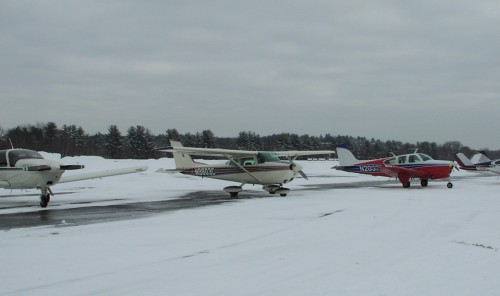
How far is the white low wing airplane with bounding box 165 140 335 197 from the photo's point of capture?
1714 centimetres

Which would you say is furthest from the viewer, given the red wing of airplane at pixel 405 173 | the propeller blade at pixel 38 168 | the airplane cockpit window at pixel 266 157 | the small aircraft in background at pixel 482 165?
the small aircraft in background at pixel 482 165

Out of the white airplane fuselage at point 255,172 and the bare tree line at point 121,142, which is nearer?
the white airplane fuselage at point 255,172

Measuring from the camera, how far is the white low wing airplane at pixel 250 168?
17.1 metres

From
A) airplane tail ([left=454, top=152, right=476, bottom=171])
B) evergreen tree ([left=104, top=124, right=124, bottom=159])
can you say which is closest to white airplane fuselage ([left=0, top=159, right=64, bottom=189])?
airplane tail ([left=454, top=152, right=476, bottom=171])

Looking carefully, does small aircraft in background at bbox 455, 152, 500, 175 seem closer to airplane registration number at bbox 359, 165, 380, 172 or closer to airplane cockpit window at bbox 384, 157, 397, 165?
airplane cockpit window at bbox 384, 157, 397, 165

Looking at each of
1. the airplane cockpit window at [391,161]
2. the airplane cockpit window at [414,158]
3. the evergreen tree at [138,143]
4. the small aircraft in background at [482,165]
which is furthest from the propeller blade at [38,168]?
the evergreen tree at [138,143]

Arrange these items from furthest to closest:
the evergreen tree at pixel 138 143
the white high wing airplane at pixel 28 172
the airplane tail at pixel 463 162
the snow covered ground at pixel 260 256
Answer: the evergreen tree at pixel 138 143 < the airplane tail at pixel 463 162 < the white high wing airplane at pixel 28 172 < the snow covered ground at pixel 260 256

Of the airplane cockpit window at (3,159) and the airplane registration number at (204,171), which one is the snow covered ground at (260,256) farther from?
the airplane registration number at (204,171)

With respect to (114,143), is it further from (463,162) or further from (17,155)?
(17,155)

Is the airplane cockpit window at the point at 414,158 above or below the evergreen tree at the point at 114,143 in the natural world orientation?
below

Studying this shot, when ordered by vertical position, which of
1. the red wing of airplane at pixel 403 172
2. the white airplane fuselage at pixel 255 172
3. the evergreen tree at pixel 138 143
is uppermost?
the evergreen tree at pixel 138 143

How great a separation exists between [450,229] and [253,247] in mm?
4101

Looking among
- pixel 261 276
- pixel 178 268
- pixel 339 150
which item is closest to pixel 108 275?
pixel 178 268

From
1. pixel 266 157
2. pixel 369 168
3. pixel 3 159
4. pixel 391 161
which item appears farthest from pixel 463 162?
pixel 3 159
